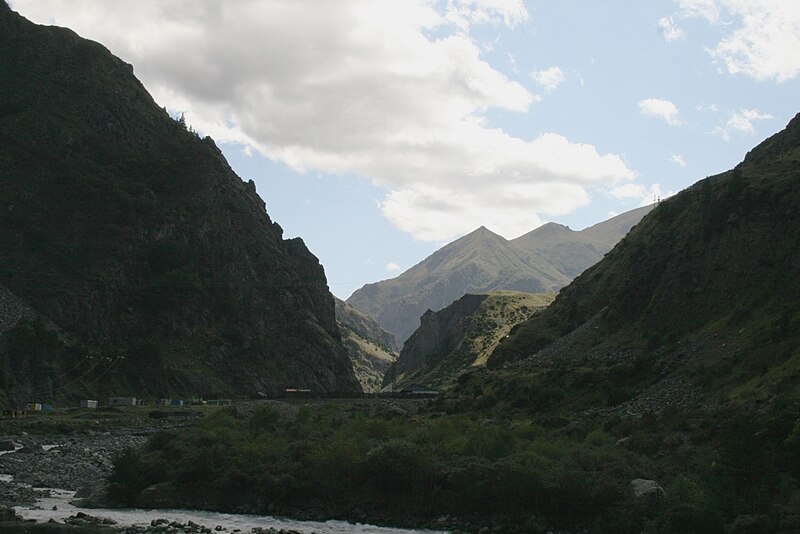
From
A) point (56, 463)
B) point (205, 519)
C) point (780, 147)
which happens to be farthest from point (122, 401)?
point (780, 147)

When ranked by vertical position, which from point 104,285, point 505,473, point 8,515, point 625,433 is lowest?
point 625,433

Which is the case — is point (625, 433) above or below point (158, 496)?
below

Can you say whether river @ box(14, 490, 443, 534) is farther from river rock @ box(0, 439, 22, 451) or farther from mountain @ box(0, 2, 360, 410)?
mountain @ box(0, 2, 360, 410)

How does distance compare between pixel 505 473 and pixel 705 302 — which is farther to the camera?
pixel 705 302

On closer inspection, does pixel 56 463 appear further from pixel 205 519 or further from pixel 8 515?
pixel 205 519

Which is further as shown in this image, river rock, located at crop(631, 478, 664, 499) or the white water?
the white water

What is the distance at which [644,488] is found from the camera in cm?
4588

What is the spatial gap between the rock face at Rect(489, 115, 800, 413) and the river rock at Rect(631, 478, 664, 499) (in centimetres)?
1706

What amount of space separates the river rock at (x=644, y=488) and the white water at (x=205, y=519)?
10.9 m

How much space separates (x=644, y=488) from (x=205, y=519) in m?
23.6

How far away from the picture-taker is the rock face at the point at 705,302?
72375 mm

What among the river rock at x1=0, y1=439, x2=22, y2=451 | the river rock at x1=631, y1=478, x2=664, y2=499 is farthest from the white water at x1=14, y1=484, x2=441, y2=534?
the river rock at x1=0, y1=439, x2=22, y2=451

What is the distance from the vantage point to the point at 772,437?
159ft

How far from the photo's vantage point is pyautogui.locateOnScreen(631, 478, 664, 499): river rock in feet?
148
